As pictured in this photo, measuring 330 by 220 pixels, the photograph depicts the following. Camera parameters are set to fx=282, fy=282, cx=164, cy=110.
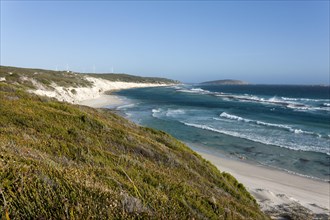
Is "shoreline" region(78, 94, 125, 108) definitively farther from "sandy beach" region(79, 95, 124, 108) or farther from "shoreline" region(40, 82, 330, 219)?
"shoreline" region(40, 82, 330, 219)

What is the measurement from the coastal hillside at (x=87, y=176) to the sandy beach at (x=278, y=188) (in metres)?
3.65

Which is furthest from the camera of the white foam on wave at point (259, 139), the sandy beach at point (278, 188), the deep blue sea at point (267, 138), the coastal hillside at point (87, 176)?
the white foam on wave at point (259, 139)

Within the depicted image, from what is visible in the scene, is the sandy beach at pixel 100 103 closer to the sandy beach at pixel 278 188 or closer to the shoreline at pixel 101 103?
the shoreline at pixel 101 103

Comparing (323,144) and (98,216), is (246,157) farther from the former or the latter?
(98,216)

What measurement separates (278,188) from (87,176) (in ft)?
54.1

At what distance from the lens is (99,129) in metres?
11.9

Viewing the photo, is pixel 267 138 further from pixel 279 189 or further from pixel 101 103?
pixel 101 103

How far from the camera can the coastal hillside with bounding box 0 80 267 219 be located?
3.82m

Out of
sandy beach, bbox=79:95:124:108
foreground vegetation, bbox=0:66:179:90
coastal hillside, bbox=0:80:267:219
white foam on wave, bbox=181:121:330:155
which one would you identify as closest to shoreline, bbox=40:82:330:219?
coastal hillside, bbox=0:80:267:219

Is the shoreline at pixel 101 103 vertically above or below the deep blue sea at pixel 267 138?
above

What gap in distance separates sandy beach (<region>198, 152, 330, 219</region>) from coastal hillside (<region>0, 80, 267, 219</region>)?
365 centimetres

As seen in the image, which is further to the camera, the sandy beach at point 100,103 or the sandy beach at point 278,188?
the sandy beach at point 100,103

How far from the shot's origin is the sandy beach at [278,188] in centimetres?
1504

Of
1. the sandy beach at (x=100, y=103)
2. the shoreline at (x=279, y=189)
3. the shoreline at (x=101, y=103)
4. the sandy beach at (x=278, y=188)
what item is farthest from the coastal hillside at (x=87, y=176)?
the sandy beach at (x=100, y=103)
